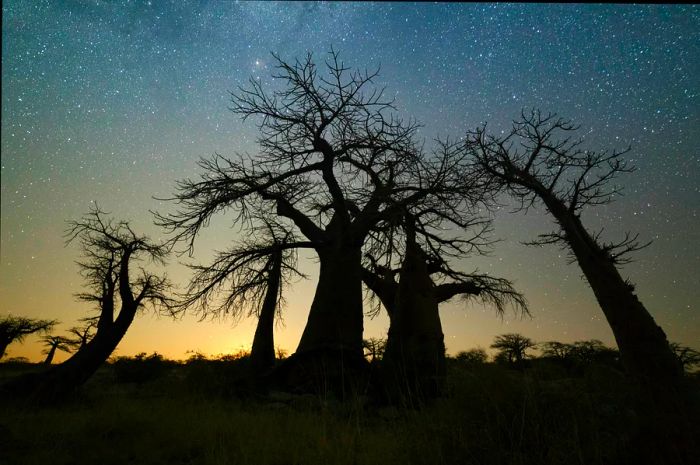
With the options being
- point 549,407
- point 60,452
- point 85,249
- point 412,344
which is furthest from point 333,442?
point 85,249

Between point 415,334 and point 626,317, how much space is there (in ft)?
9.47

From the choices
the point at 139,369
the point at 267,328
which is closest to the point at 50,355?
the point at 139,369

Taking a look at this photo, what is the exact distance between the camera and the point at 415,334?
6.15 meters

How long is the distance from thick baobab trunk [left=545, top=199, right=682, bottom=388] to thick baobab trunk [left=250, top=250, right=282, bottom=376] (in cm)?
545

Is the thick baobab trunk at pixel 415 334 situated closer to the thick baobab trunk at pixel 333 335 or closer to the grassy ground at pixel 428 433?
the thick baobab trunk at pixel 333 335

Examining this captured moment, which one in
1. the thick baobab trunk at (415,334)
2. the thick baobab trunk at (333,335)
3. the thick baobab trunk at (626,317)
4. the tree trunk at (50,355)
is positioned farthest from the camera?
the tree trunk at (50,355)

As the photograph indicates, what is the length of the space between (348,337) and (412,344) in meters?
1.17

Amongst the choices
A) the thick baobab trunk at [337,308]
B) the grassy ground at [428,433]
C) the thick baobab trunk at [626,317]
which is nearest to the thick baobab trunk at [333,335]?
the thick baobab trunk at [337,308]

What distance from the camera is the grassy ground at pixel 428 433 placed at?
2.30 metres

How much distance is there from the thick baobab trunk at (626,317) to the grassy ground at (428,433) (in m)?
1.57

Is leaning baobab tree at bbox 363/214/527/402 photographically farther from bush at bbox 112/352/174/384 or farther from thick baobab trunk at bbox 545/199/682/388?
bush at bbox 112/352/174/384

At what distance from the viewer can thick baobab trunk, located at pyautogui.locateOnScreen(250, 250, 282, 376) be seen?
7812mm

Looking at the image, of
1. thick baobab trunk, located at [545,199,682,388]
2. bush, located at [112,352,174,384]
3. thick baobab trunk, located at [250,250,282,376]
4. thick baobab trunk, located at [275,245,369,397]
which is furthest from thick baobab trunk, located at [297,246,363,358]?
bush, located at [112,352,174,384]

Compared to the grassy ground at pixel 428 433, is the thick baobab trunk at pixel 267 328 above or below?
above
